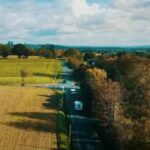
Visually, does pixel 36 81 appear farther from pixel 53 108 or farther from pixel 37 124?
pixel 37 124

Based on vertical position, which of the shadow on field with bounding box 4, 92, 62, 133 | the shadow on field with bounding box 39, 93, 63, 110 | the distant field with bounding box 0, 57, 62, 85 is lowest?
the distant field with bounding box 0, 57, 62, 85

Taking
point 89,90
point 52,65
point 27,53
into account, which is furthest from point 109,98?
point 27,53

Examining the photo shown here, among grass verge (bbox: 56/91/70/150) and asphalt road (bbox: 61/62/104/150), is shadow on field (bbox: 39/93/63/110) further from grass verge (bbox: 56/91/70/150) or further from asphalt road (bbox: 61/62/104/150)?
grass verge (bbox: 56/91/70/150)

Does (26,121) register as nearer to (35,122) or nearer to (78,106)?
(35,122)

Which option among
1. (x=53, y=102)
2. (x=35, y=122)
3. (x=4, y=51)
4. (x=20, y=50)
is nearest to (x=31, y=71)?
(x=20, y=50)

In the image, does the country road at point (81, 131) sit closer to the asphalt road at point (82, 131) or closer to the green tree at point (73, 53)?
the asphalt road at point (82, 131)

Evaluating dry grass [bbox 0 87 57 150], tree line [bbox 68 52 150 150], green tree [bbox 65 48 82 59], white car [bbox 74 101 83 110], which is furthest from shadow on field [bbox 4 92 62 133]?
green tree [bbox 65 48 82 59]
